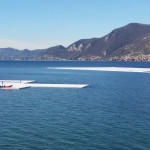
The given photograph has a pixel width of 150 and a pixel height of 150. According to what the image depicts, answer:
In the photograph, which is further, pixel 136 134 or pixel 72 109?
pixel 72 109

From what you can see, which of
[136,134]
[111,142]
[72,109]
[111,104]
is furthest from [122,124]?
[111,104]

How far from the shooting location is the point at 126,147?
3456cm

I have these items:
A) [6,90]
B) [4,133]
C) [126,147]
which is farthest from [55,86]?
[126,147]

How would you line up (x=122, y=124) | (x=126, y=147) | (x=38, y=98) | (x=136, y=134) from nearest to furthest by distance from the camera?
(x=126, y=147) < (x=136, y=134) < (x=122, y=124) < (x=38, y=98)

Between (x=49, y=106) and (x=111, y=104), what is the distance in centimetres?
1019

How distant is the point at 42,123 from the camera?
44.5 m

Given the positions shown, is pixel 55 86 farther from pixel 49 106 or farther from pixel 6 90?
pixel 49 106

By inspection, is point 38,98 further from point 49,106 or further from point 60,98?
point 49,106

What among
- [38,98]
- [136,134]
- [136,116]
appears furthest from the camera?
[38,98]

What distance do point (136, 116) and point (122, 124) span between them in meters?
5.50

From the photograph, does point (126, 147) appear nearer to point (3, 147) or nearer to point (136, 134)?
point (136, 134)

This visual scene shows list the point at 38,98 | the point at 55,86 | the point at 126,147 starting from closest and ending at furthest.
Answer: the point at 126,147 → the point at 38,98 → the point at 55,86

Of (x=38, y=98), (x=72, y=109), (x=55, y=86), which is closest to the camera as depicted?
(x=72, y=109)

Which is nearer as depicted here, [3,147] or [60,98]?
[3,147]
